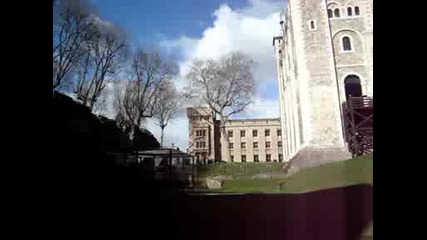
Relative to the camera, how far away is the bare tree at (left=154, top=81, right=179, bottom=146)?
1.92 meters

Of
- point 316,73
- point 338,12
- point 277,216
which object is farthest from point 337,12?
point 277,216

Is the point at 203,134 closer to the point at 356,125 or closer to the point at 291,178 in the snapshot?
the point at 291,178

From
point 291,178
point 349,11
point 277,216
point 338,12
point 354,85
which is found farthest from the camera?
point 338,12

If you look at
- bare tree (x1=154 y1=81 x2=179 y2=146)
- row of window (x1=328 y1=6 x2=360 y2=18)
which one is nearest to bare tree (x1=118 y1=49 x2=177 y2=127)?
bare tree (x1=154 y1=81 x2=179 y2=146)

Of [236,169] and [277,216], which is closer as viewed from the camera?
[277,216]

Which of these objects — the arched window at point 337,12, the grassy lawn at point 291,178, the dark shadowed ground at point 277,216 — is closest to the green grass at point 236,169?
the grassy lawn at point 291,178

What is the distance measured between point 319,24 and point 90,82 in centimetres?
216

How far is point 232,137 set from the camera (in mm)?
2025

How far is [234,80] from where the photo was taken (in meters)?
1.97

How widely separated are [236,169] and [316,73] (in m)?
1.22

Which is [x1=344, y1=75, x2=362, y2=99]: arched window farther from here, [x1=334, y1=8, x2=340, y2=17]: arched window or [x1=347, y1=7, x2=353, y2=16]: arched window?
[x1=334, y1=8, x2=340, y2=17]: arched window

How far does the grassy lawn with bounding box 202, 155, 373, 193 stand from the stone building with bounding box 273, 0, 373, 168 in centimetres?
16

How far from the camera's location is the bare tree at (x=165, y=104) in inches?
75.5

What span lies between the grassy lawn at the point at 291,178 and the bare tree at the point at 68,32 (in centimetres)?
94
